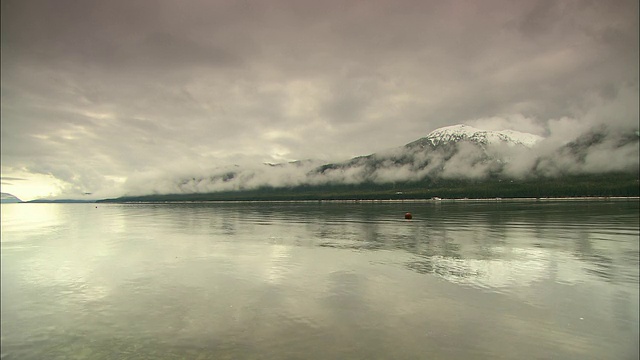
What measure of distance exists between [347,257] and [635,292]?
82.7 feet

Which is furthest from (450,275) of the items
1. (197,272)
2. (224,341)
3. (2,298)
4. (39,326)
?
(2,298)

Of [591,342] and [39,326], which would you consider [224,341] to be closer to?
[39,326]

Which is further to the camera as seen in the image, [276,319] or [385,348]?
[276,319]

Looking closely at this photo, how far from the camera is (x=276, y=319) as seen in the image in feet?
66.7

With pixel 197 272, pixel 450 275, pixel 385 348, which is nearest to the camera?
pixel 385 348

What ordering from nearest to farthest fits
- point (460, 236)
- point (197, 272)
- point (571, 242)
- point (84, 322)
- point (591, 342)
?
point (591, 342) → point (84, 322) → point (197, 272) → point (571, 242) → point (460, 236)

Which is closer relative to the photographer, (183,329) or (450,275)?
(183,329)

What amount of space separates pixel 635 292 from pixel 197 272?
36.4 meters

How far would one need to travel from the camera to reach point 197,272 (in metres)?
33.6

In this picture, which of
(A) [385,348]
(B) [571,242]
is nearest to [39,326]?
(A) [385,348]

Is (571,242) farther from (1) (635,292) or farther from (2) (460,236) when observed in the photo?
(1) (635,292)

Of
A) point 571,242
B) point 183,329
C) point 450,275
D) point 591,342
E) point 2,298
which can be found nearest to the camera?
point 591,342

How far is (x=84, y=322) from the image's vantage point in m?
20.1

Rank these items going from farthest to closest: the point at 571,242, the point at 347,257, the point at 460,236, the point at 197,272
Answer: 1. the point at 460,236
2. the point at 571,242
3. the point at 347,257
4. the point at 197,272
